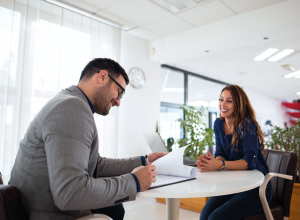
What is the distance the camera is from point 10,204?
85cm

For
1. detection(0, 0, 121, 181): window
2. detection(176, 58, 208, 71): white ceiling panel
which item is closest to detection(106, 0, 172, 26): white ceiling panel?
detection(0, 0, 121, 181): window

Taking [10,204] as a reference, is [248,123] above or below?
above

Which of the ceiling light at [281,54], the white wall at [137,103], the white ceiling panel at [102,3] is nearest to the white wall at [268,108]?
the ceiling light at [281,54]

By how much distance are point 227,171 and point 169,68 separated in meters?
4.25

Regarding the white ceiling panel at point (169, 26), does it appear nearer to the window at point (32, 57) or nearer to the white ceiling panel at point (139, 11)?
the white ceiling panel at point (139, 11)

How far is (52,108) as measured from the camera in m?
0.97

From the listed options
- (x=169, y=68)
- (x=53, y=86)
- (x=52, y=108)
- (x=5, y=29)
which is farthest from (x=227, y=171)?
(x=169, y=68)

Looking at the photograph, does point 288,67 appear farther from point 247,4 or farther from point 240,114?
point 240,114

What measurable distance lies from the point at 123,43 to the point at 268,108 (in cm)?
919

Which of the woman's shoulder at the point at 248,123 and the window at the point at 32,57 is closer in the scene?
the woman's shoulder at the point at 248,123

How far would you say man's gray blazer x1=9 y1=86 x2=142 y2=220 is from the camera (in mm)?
880

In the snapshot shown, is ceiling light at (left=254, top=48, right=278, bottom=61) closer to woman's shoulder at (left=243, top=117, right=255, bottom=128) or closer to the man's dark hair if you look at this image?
woman's shoulder at (left=243, top=117, right=255, bottom=128)

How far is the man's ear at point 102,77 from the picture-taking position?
4.21 feet

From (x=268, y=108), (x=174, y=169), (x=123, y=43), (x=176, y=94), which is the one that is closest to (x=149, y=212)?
(x=174, y=169)
